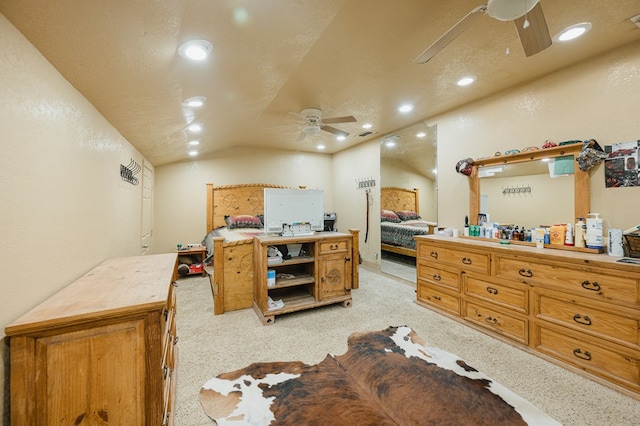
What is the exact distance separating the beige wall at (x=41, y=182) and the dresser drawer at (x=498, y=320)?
3356 millimetres

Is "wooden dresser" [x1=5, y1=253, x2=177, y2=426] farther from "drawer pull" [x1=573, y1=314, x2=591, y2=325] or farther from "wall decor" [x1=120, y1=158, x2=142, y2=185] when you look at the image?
"drawer pull" [x1=573, y1=314, x2=591, y2=325]

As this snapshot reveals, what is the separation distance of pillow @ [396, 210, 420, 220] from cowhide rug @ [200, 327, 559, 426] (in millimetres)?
2365

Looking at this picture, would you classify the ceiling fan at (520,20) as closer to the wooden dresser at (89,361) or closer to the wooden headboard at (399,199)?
the wooden dresser at (89,361)

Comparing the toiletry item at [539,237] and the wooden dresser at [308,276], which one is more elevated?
the toiletry item at [539,237]

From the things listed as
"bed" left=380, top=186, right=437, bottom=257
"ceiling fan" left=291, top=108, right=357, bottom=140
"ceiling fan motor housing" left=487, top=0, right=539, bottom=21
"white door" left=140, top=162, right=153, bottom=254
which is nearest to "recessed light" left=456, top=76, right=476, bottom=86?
"ceiling fan" left=291, top=108, right=357, bottom=140

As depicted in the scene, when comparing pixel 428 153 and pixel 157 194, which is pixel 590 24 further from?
pixel 157 194

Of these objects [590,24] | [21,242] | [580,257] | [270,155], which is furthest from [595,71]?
[270,155]

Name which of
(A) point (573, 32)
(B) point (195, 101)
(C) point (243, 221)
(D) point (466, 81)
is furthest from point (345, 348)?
(C) point (243, 221)

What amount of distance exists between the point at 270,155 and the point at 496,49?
15.4ft

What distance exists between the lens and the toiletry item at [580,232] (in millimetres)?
2287

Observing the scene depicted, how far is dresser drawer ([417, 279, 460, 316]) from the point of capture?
9.54ft

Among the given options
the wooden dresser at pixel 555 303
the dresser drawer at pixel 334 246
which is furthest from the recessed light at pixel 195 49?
the wooden dresser at pixel 555 303

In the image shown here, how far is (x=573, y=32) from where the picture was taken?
6.37 feet

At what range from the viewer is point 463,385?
182cm
